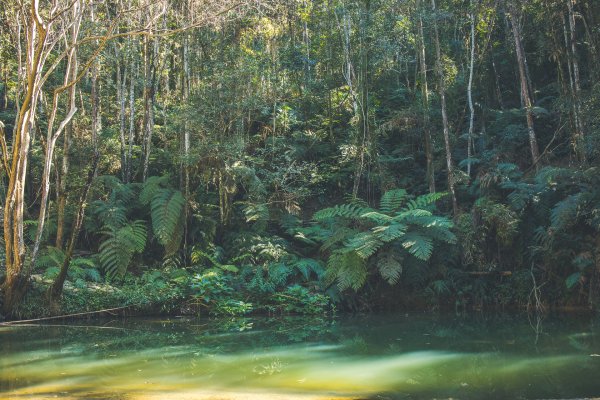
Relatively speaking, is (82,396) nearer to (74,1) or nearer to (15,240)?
(15,240)

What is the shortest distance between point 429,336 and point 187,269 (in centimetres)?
569

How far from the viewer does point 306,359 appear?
20.7 feet

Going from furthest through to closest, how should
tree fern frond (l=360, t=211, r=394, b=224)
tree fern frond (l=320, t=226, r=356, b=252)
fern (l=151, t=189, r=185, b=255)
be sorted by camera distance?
1. fern (l=151, t=189, r=185, b=255)
2. tree fern frond (l=320, t=226, r=356, b=252)
3. tree fern frond (l=360, t=211, r=394, b=224)

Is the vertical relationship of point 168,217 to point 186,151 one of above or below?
below

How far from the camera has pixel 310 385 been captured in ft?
16.5

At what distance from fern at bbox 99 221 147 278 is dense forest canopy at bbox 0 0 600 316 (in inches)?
1.8

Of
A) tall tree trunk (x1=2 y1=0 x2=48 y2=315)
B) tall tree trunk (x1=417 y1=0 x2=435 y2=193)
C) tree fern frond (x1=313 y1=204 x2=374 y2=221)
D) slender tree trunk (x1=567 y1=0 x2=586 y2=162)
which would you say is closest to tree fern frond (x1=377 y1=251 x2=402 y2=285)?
tree fern frond (x1=313 y1=204 x2=374 y2=221)

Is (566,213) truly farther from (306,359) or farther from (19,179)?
(19,179)

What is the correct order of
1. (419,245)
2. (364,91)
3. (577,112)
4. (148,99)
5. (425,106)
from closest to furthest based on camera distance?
(419,245)
(577,112)
(425,106)
(148,99)
(364,91)

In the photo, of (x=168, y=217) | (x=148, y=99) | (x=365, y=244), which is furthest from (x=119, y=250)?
(x=365, y=244)

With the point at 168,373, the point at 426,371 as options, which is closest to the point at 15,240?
the point at 168,373

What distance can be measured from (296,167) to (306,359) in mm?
7209

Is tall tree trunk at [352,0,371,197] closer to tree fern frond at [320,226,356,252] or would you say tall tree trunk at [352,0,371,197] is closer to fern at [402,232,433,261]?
tree fern frond at [320,226,356,252]

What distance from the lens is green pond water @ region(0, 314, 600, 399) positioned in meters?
4.80
